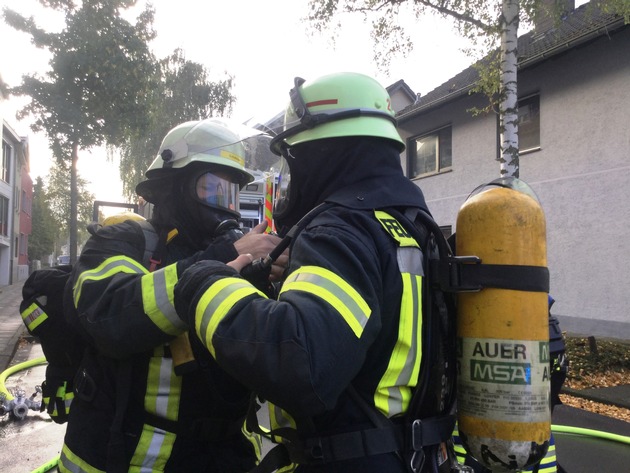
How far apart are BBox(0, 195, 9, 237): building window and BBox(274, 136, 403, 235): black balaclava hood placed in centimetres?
2839

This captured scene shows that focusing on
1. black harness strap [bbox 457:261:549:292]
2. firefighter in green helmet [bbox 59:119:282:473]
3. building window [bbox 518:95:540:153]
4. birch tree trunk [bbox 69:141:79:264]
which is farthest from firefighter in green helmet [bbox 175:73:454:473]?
birch tree trunk [bbox 69:141:79:264]

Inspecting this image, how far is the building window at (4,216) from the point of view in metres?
25.7

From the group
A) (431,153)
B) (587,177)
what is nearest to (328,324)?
(587,177)

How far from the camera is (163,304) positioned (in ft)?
4.88

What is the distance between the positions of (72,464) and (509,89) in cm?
669

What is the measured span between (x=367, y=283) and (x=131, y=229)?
44.2 inches

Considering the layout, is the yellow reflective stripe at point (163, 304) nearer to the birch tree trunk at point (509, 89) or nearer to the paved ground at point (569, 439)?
the paved ground at point (569, 439)

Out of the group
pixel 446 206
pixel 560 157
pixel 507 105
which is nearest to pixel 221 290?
pixel 507 105

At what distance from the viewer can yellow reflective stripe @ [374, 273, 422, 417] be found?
4.00ft

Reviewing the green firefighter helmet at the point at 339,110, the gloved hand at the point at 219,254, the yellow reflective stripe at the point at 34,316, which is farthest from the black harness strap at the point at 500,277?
the yellow reflective stripe at the point at 34,316

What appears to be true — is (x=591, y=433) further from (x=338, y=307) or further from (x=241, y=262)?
(x=338, y=307)

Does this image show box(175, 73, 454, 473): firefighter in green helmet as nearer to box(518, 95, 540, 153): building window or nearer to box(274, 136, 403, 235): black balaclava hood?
box(274, 136, 403, 235): black balaclava hood

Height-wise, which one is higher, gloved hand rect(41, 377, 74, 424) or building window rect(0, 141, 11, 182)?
building window rect(0, 141, 11, 182)

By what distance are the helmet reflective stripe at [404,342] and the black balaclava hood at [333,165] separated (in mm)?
223
